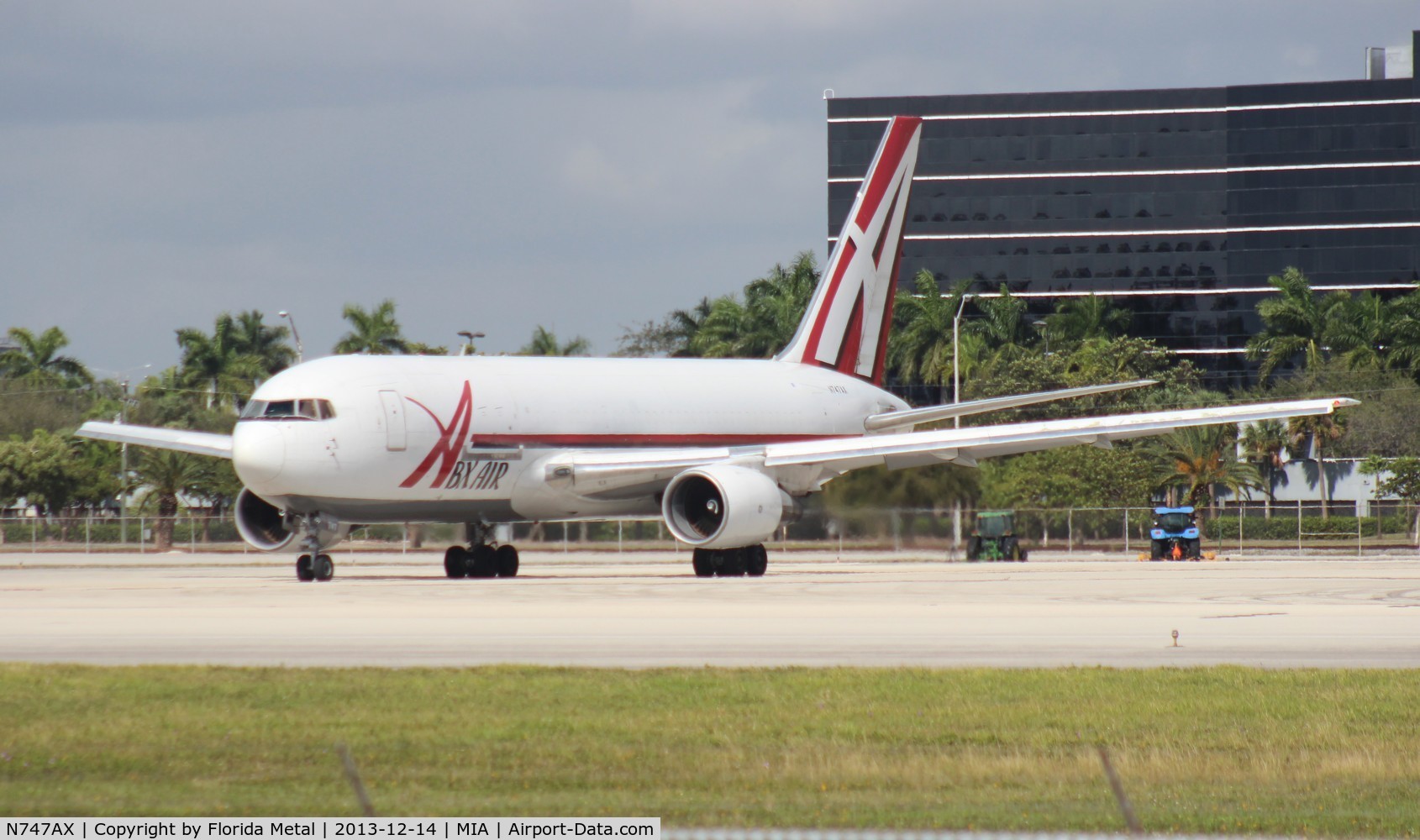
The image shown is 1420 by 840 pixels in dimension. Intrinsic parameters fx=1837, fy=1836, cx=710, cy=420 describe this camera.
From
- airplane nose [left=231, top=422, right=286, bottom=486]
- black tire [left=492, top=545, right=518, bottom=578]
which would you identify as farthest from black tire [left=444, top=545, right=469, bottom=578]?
airplane nose [left=231, top=422, right=286, bottom=486]

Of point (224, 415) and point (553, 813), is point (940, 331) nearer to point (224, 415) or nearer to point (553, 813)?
point (224, 415)

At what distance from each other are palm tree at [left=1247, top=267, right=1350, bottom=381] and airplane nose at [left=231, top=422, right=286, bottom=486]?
7075cm

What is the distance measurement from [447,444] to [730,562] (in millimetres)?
6240

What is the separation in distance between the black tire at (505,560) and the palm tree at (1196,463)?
49.2 m

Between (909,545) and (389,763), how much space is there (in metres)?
36.2

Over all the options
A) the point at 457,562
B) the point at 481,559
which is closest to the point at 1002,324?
the point at 481,559

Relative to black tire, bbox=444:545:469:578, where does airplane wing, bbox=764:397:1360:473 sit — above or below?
above

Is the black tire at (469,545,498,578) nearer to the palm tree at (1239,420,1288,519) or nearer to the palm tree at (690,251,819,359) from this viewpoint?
the palm tree at (690,251,819,359)

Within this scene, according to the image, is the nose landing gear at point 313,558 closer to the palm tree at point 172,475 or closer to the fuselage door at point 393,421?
the fuselage door at point 393,421

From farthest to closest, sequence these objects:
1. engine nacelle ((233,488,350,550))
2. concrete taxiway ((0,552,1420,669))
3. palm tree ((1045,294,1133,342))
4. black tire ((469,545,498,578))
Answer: palm tree ((1045,294,1133,342))
black tire ((469,545,498,578))
engine nacelle ((233,488,350,550))
concrete taxiway ((0,552,1420,669))

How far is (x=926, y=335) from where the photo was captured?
315 feet

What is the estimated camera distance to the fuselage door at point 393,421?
32.8 metres

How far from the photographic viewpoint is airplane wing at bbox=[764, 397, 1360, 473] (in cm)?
3394

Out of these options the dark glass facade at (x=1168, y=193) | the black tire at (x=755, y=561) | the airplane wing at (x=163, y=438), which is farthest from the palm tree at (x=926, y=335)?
the airplane wing at (x=163, y=438)
